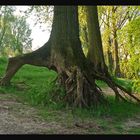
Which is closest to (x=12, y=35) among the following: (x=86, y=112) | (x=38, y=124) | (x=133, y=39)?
(x=133, y=39)

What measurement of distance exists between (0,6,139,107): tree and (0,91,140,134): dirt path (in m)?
0.82

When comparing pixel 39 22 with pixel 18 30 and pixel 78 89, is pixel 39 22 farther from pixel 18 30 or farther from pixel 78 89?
pixel 18 30

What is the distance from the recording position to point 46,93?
10.2 metres

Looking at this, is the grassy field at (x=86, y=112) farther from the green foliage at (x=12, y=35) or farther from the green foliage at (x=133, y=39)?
the green foliage at (x=12, y=35)

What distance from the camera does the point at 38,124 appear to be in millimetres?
7773

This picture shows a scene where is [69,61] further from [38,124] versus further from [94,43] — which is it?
[94,43]

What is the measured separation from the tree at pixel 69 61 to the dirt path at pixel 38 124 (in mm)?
818

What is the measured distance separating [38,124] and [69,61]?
313 cm

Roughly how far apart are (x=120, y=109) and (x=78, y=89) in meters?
1.48

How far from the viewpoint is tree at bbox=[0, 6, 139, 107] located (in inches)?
383

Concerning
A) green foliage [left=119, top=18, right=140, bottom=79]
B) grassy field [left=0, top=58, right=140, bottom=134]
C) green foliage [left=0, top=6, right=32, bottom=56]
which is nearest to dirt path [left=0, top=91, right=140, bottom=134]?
grassy field [left=0, top=58, right=140, bottom=134]

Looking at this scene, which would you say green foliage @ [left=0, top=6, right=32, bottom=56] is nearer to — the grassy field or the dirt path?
the grassy field

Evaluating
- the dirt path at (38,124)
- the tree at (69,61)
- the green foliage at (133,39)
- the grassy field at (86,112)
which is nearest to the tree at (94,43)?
the green foliage at (133,39)
